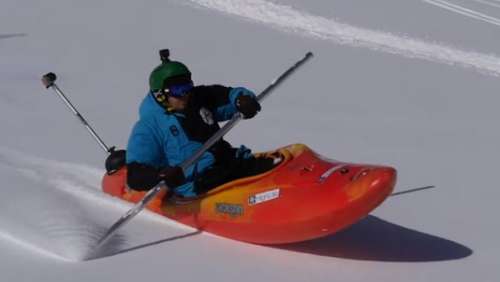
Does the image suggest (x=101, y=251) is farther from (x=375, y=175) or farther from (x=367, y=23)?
(x=367, y=23)

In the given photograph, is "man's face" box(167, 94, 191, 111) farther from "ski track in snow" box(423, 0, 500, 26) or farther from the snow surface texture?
"ski track in snow" box(423, 0, 500, 26)

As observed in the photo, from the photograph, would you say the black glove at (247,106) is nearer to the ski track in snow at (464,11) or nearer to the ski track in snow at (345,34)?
the ski track in snow at (345,34)

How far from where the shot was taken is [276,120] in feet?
26.5

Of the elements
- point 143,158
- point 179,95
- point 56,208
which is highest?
point 179,95

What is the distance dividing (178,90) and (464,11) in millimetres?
8519

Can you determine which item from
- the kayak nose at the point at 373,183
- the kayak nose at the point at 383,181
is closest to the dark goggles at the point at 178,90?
the kayak nose at the point at 373,183

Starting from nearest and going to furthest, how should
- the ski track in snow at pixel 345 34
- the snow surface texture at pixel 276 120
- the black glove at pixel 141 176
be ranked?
the snow surface texture at pixel 276 120
the black glove at pixel 141 176
the ski track in snow at pixel 345 34

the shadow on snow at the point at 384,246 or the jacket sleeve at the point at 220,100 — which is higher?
the jacket sleeve at the point at 220,100

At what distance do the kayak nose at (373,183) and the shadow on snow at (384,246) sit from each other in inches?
17.7

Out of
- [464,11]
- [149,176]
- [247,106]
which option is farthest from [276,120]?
[464,11]

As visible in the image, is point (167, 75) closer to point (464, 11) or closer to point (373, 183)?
point (373, 183)

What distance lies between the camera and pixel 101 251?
4855 millimetres

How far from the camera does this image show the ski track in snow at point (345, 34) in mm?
10828

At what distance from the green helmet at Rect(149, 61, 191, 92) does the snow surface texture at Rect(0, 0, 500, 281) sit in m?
0.76
